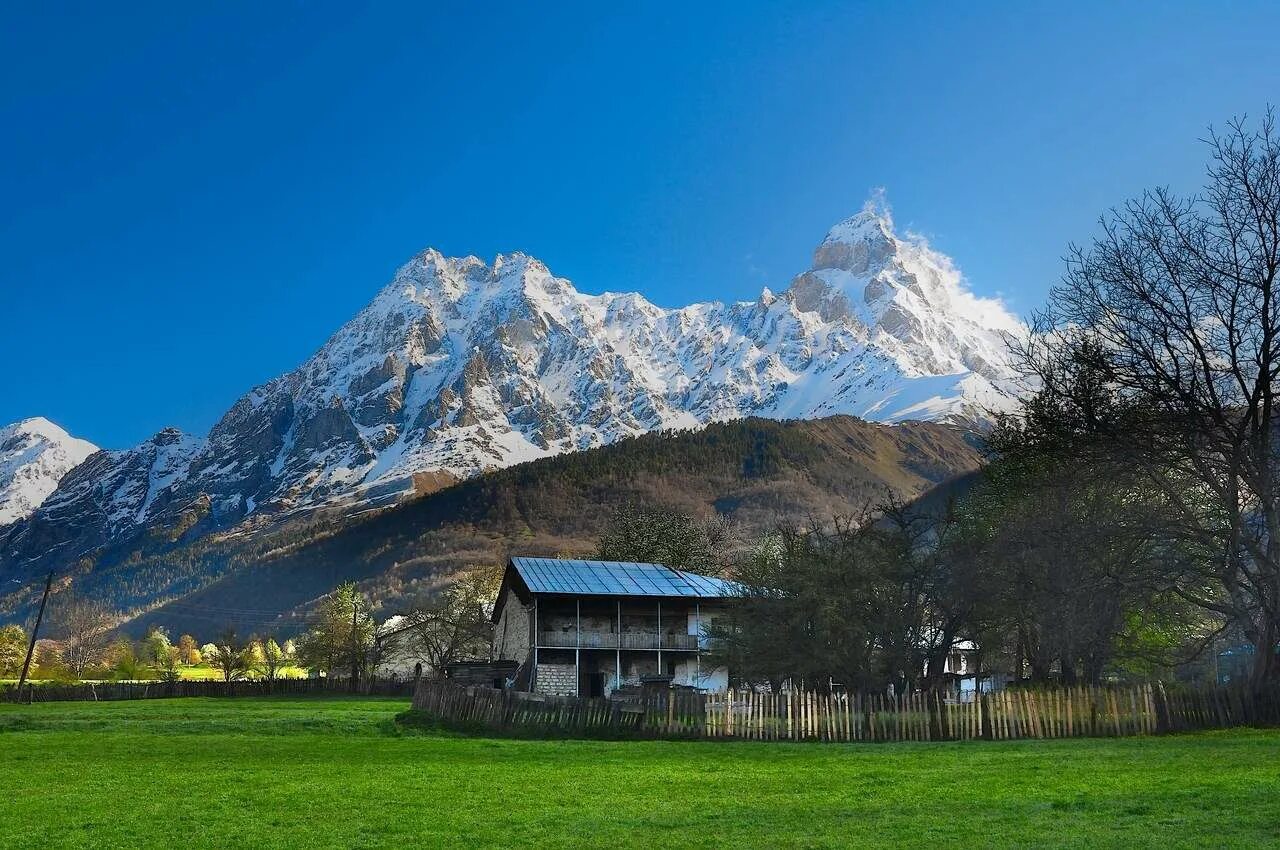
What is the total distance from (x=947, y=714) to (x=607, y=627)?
33671mm

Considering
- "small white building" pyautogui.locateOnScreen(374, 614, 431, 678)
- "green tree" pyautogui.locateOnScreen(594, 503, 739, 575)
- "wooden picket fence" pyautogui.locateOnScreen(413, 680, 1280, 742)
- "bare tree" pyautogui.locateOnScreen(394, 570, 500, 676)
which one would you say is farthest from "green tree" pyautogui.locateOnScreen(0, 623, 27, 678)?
"wooden picket fence" pyautogui.locateOnScreen(413, 680, 1280, 742)

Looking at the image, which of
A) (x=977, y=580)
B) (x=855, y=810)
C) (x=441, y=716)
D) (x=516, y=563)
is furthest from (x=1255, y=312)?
(x=516, y=563)

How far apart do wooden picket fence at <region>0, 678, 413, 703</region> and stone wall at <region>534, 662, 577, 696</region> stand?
73.4ft

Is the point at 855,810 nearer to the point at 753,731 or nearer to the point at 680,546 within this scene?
the point at 753,731

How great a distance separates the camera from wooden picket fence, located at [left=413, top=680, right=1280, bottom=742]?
74.9 ft

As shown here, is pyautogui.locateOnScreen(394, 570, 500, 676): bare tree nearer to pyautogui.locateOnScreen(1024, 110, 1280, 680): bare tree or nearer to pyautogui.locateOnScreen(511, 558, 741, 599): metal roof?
pyautogui.locateOnScreen(511, 558, 741, 599): metal roof

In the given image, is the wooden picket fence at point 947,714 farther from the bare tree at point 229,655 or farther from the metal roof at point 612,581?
the bare tree at point 229,655

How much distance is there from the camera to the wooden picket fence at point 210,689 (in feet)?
235

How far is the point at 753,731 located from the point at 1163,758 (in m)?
9.79

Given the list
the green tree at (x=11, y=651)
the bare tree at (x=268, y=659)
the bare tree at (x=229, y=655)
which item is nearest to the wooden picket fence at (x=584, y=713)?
the bare tree at (x=229, y=655)

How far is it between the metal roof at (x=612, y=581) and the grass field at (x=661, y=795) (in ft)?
100

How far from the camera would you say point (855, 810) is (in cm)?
1216

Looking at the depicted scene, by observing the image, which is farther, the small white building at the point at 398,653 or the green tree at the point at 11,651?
the green tree at the point at 11,651

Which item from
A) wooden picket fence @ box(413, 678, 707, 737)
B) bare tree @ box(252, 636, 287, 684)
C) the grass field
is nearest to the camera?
the grass field
